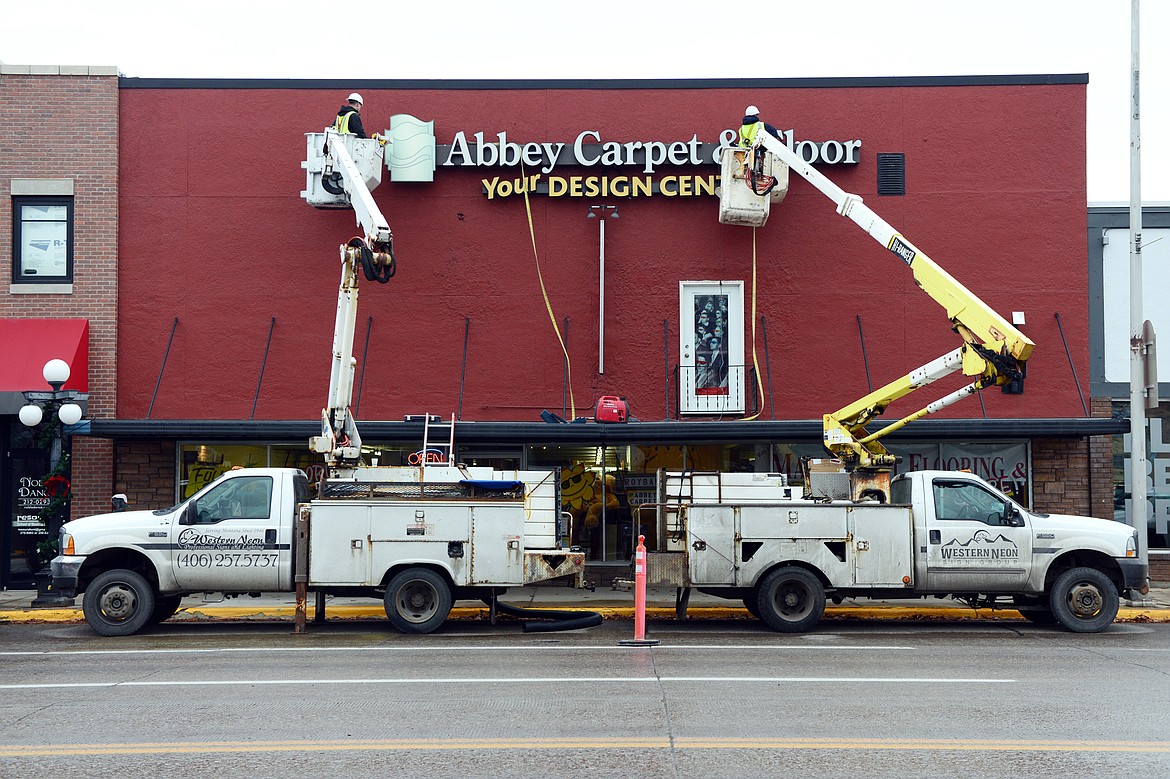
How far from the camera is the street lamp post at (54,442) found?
1694 cm

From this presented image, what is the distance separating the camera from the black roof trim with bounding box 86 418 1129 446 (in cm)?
1717

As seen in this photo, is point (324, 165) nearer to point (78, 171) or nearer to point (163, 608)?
point (78, 171)

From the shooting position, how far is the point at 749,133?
18.3 meters

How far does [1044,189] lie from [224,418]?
14500 millimetres

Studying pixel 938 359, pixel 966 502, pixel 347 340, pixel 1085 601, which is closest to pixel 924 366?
pixel 938 359

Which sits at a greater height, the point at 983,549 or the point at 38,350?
the point at 38,350

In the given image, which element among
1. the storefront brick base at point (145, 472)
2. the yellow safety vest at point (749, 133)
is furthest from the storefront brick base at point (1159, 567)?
the storefront brick base at point (145, 472)

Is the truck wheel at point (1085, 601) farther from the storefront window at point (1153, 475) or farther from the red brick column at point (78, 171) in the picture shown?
the red brick column at point (78, 171)

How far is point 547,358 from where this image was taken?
19.4 metres

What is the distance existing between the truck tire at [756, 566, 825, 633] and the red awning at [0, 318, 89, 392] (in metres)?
11.6

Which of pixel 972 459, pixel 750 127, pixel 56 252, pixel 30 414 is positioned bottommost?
pixel 972 459

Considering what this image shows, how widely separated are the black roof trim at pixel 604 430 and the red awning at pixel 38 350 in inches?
63.5

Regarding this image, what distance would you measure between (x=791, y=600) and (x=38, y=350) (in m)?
12.7

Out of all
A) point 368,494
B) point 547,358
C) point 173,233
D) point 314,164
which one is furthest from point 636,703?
point 173,233
